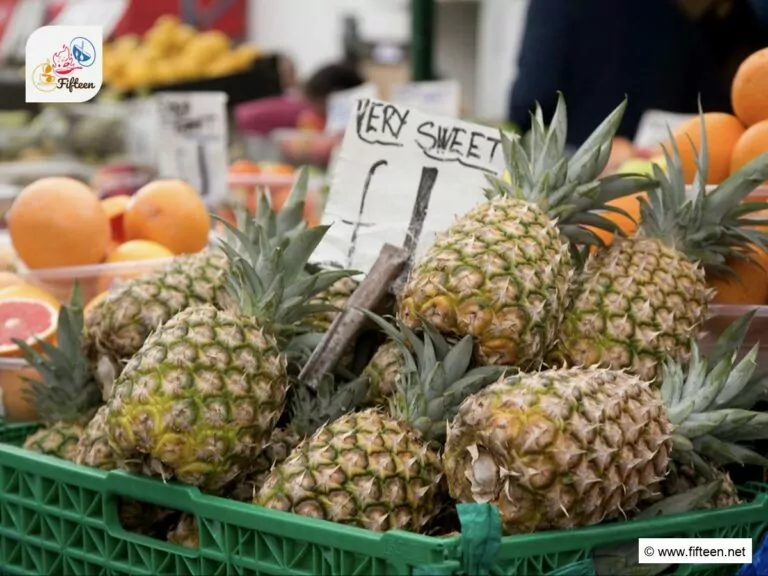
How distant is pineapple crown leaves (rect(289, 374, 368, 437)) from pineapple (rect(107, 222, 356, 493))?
0.07m

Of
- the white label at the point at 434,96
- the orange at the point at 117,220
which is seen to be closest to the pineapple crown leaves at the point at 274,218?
the orange at the point at 117,220

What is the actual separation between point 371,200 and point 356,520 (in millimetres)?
719

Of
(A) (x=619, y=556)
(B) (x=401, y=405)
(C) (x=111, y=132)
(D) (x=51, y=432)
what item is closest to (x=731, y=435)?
(A) (x=619, y=556)

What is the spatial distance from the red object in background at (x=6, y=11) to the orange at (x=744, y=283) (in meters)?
6.34

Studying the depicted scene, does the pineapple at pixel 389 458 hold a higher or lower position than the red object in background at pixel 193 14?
higher

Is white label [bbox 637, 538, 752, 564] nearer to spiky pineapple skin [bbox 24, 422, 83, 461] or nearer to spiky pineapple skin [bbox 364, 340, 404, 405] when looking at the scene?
spiky pineapple skin [bbox 364, 340, 404, 405]

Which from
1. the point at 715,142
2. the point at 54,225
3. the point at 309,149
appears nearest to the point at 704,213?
the point at 715,142

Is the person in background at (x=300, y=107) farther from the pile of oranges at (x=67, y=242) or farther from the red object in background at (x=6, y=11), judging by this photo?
the pile of oranges at (x=67, y=242)

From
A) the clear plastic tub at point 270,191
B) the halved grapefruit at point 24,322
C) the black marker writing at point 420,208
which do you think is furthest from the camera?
the clear plastic tub at point 270,191

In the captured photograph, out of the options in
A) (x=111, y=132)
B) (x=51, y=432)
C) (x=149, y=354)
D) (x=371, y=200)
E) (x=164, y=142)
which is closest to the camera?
(x=149, y=354)

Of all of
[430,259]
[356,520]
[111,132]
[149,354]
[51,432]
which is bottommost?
[111,132]

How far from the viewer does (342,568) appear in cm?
110

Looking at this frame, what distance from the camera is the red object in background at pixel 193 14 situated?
796 centimetres

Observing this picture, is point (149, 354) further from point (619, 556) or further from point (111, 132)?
point (111, 132)
